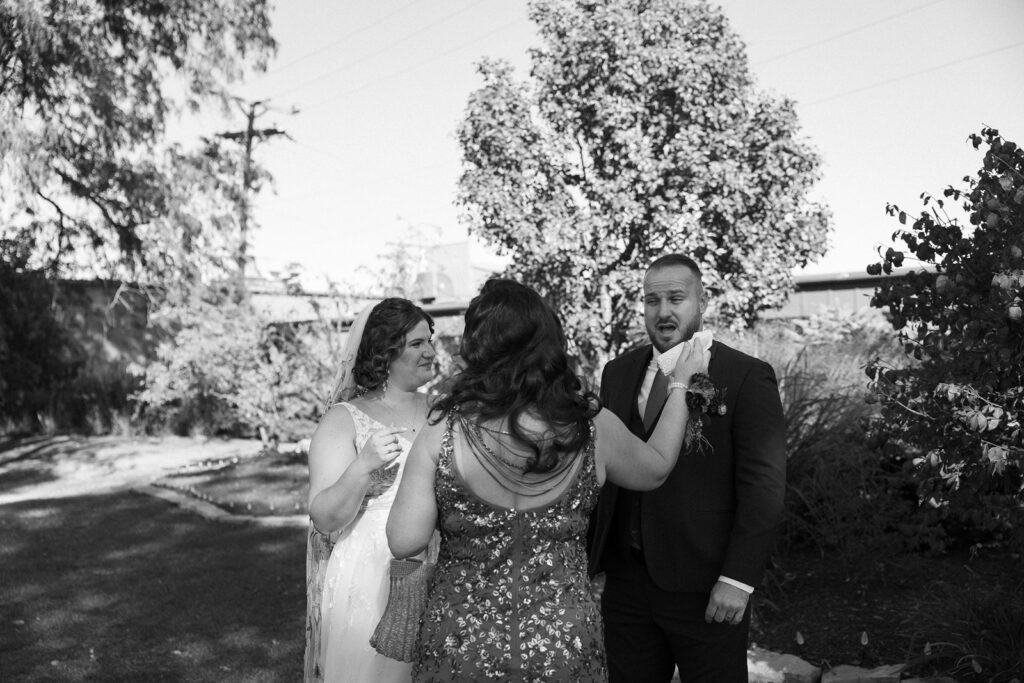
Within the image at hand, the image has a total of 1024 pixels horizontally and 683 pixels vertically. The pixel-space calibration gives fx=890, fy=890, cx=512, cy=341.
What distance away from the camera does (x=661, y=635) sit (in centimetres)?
331

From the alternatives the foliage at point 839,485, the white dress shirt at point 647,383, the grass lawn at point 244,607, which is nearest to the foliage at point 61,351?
the grass lawn at point 244,607

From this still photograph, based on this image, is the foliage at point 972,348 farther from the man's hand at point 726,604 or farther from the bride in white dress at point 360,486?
the bride in white dress at point 360,486

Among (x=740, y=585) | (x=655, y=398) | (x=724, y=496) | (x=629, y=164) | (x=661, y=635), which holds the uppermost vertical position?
(x=629, y=164)

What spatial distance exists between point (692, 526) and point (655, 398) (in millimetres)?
484

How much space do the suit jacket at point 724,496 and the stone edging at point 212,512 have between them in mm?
7586

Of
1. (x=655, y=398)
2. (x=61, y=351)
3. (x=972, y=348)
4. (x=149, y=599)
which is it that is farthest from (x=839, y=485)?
(x=61, y=351)

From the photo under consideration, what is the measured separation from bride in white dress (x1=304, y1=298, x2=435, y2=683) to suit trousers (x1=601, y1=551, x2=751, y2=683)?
0.82 m

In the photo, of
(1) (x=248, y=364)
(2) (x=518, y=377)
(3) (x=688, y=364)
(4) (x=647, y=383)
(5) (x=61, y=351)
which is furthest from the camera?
(5) (x=61, y=351)

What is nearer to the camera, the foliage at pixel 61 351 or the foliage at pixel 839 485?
the foliage at pixel 839 485

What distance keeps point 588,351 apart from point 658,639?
951 cm

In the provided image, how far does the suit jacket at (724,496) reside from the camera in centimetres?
312

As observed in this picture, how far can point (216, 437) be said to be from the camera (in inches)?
782

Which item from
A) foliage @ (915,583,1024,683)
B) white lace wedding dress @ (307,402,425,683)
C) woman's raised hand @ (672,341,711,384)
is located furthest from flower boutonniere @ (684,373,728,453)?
foliage @ (915,583,1024,683)

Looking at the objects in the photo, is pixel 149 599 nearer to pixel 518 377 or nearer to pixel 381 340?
pixel 381 340
